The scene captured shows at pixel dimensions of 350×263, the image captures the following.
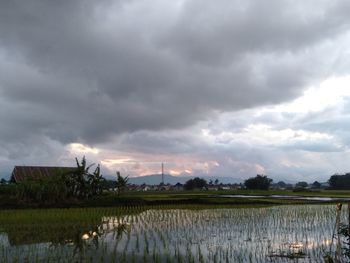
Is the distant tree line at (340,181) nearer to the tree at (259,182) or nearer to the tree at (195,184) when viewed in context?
the tree at (259,182)

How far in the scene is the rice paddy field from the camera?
32.5 ft

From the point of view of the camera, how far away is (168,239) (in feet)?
42.2

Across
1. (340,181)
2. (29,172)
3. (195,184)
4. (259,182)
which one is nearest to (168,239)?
(29,172)

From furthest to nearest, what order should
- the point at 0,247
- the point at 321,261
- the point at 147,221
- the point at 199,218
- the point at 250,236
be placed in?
the point at 199,218, the point at 147,221, the point at 250,236, the point at 0,247, the point at 321,261

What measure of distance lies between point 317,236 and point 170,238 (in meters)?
4.88

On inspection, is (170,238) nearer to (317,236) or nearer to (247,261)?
(247,261)

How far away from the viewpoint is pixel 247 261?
9477 millimetres

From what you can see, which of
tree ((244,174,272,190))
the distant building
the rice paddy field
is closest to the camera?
the rice paddy field

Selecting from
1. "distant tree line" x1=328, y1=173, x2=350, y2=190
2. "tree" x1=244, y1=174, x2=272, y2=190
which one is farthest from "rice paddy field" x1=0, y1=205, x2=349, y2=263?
"distant tree line" x1=328, y1=173, x2=350, y2=190

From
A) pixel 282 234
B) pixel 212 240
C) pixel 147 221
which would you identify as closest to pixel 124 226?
pixel 147 221

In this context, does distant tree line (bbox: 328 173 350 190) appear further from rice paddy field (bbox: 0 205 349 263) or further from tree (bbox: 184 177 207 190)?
rice paddy field (bbox: 0 205 349 263)

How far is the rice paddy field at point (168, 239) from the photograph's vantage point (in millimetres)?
9914

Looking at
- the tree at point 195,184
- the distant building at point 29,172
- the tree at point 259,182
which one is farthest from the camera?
the tree at point 195,184

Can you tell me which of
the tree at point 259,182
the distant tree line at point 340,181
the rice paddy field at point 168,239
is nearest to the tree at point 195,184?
the tree at point 259,182
